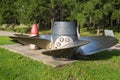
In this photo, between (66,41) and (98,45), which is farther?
(98,45)

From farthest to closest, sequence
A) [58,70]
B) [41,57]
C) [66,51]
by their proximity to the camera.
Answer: [41,57]
[66,51]
[58,70]

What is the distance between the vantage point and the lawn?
19.7 feet

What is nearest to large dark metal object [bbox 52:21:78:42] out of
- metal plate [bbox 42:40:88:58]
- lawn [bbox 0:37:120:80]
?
metal plate [bbox 42:40:88:58]

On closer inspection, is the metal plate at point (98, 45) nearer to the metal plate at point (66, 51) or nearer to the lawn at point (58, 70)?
the lawn at point (58, 70)

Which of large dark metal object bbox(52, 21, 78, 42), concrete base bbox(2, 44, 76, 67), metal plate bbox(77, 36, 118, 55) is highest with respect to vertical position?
large dark metal object bbox(52, 21, 78, 42)

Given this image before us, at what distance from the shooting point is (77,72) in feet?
20.6

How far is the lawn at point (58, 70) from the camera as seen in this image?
602 centimetres

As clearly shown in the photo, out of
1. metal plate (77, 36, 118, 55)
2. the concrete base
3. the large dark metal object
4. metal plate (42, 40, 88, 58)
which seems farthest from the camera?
metal plate (77, 36, 118, 55)

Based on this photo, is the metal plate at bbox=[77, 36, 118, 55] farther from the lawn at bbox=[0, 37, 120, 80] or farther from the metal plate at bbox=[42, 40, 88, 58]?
the metal plate at bbox=[42, 40, 88, 58]

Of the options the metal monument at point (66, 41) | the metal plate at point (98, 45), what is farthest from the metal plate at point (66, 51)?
the metal plate at point (98, 45)

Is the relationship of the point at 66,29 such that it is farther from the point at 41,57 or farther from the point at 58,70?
the point at 58,70

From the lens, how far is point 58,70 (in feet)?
Result: 21.1

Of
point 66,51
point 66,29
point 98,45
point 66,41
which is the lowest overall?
point 98,45

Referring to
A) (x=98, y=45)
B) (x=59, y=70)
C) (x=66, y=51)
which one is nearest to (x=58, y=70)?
(x=59, y=70)
